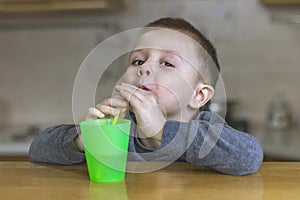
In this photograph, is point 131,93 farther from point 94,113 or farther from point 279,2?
point 279,2

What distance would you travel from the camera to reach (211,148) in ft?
2.48

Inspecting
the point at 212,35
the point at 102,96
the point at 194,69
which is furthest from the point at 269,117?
the point at 102,96

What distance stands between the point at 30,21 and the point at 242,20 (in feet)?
3.69

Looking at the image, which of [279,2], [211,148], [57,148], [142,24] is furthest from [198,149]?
[142,24]

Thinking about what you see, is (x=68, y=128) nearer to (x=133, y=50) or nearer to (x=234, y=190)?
(x=133, y=50)

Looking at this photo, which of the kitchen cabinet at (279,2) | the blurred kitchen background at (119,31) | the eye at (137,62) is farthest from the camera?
the blurred kitchen background at (119,31)

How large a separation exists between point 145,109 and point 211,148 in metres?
0.13

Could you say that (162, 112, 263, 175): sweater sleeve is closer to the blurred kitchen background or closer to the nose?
the nose

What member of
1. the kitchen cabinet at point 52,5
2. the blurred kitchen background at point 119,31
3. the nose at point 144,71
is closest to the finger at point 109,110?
the nose at point 144,71

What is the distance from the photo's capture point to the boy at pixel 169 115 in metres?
0.73

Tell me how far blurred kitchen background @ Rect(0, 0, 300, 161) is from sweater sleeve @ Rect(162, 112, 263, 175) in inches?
54.4

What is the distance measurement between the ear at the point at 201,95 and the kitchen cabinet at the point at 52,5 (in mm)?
1498

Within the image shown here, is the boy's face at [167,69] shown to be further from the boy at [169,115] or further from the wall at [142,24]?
the wall at [142,24]

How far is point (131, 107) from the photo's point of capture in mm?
715
